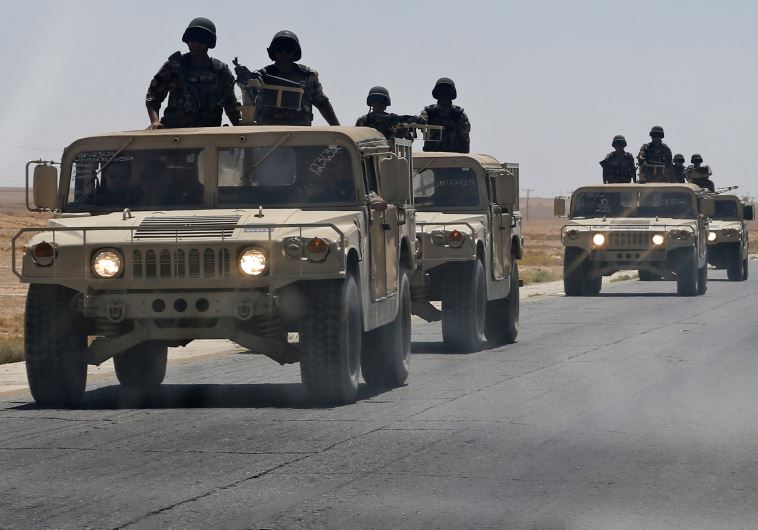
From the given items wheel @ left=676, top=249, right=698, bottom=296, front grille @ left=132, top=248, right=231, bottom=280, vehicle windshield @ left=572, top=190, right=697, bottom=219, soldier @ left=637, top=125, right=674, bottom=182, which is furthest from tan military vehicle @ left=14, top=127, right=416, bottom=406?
soldier @ left=637, top=125, right=674, bottom=182

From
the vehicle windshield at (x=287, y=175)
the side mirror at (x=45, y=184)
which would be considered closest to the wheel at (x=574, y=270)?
the vehicle windshield at (x=287, y=175)

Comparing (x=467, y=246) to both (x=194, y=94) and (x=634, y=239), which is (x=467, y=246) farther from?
(x=634, y=239)

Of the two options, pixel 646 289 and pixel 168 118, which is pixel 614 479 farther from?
pixel 646 289

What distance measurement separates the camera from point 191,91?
509 inches

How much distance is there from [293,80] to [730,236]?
79.5 feet

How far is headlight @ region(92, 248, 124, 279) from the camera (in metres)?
10.7

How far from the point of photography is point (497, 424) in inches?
398

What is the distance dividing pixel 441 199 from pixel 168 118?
483 cm

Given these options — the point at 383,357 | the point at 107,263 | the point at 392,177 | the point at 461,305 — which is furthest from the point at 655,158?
the point at 107,263

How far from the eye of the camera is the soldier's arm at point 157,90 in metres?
12.8

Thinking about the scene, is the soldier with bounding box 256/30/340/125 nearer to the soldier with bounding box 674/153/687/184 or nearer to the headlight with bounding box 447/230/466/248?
the headlight with bounding box 447/230/466/248

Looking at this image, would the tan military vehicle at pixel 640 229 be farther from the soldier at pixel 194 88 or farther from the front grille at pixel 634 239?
the soldier at pixel 194 88

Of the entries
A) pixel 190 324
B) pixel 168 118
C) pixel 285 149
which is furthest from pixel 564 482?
pixel 168 118

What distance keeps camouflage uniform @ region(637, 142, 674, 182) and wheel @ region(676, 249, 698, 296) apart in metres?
4.03
